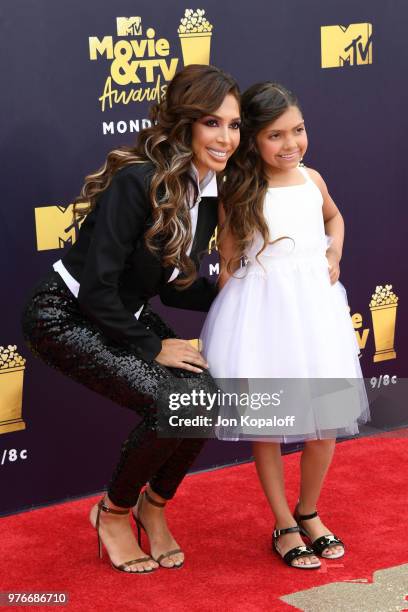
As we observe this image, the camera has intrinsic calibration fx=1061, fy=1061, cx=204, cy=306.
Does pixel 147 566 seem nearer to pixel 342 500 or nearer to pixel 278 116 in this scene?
pixel 342 500

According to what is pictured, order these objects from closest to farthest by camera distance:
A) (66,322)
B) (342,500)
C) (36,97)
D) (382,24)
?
(66,322), (36,97), (342,500), (382,24)

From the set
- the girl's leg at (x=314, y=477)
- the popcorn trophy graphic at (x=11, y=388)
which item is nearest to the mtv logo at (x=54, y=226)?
the popcorn trophy graphic at (x=11, y=388)

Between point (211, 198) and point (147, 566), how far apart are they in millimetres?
957

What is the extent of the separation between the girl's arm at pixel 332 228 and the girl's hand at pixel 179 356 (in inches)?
16.6

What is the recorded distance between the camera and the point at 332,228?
2.94 metres

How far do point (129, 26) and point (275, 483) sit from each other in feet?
4.49

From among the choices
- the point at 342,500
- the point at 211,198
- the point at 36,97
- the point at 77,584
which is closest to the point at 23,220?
the point at 36,97

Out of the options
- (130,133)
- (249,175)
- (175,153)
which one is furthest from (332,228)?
(130,133)

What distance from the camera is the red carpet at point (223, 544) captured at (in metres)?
2.60

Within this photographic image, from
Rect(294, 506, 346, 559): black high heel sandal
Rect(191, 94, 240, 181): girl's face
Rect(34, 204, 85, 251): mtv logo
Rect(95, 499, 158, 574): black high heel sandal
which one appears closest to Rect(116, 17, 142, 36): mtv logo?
Rect(34, 204, 85, 251): mtv logo

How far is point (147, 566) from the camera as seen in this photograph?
2.72 metres

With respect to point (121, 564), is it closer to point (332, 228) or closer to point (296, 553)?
point (296, 553)

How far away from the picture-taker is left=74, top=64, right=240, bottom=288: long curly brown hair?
254 centimetres

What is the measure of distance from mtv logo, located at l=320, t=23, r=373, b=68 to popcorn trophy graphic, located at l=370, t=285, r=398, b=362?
2.59ft
